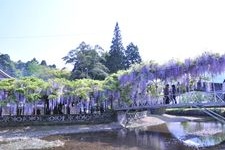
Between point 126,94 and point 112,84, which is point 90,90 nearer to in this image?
point 112,84

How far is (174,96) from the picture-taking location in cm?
2002

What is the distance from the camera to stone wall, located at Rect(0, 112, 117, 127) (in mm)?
22578

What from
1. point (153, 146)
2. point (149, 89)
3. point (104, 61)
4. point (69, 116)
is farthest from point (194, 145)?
point (104, 61)

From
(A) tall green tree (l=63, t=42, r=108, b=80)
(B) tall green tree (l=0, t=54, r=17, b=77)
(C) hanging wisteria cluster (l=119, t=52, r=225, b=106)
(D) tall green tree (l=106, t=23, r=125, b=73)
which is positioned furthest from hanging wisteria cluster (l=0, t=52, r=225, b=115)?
(B) tall green tree (l=0, t=54, r=17, b=77)

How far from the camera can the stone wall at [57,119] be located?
2258 centimetres

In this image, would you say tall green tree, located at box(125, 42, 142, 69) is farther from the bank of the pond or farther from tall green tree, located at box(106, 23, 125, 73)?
the bank of the pond

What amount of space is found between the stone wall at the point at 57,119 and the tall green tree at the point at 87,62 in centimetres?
1737

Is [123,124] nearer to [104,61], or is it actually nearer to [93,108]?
[93,108]

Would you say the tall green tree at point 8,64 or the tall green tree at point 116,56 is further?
the tall green tree at point 8,64

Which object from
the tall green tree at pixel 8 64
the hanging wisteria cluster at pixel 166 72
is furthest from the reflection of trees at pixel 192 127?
the tall green tree at pixel 8 64

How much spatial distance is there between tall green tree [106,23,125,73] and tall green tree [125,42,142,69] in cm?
123

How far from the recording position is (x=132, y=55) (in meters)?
51.2

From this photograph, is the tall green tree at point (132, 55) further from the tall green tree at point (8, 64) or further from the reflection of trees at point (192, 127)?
the tall green tree at point (8, 64)

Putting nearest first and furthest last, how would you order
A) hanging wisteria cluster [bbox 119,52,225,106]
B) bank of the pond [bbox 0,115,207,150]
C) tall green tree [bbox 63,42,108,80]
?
bank of the pond [bbox 0,115,207,150] → hanging wisteria cluster [bbox 119,52,225,106] → tall green tree [bbox 63,42,108,80]
